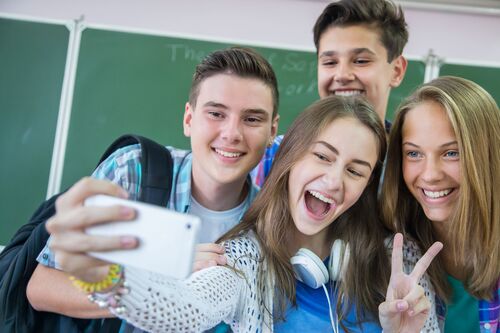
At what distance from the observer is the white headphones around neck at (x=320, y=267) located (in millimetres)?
1538

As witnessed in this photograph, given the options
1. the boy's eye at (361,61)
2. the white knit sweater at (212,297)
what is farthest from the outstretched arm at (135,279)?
the boy's eye at (361,61)

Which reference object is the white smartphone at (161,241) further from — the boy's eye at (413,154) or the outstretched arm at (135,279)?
the boy's eye at (413,154)

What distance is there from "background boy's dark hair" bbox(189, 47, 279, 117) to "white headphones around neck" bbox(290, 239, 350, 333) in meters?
Result: 0.67

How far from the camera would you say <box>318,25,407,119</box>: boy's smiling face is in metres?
2.32

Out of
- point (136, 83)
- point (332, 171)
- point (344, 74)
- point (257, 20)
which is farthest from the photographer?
point (257, 20)

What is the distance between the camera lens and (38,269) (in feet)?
5.08

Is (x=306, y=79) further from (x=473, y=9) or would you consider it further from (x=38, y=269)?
(x=38, y=269)

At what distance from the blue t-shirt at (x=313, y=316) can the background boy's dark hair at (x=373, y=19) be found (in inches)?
52.9

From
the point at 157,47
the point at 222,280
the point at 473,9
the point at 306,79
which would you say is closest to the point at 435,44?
the point at 473,9

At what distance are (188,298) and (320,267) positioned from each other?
54 cm

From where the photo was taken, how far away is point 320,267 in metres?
1.55

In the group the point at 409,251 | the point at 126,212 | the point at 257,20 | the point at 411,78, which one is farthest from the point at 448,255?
the point at 257,20

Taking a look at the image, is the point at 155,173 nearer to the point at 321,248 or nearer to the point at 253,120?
the point at 253,120

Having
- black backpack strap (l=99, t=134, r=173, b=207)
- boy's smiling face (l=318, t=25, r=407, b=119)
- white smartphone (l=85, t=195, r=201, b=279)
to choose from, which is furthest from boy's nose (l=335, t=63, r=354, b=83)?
white smartphone (l=85, t=195, r=201, b=279)
